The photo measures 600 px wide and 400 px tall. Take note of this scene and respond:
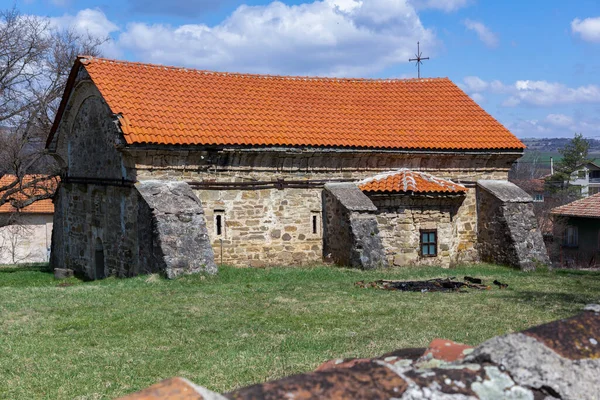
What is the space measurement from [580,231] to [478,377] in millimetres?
35534

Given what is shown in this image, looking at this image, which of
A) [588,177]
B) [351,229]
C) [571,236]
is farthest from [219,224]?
[588,177]

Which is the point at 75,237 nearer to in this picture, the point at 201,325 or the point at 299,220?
Result: the point at 299,220


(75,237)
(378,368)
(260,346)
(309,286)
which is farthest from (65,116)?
(378,368)

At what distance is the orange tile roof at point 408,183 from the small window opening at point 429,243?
48.0 inches

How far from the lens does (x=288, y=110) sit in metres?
17.9

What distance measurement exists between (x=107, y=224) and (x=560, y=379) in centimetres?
1572

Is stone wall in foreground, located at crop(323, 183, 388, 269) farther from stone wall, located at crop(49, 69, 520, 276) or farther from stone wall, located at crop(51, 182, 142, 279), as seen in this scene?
stone wall, located at crop(51, 182, 142, 279)

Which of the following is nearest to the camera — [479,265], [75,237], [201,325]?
[201,325]

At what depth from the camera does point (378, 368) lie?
2053 mm

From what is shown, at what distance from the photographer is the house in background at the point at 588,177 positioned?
209 ft

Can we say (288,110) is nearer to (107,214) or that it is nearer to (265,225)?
(265,225)

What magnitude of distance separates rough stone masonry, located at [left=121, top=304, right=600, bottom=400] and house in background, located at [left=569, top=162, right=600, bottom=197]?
64.4m

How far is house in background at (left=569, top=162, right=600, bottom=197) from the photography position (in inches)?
2507

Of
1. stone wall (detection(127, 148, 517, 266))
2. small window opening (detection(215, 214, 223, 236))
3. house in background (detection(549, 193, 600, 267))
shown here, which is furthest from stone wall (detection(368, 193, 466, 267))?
house in background (detection(549, 193, 600, 267))
